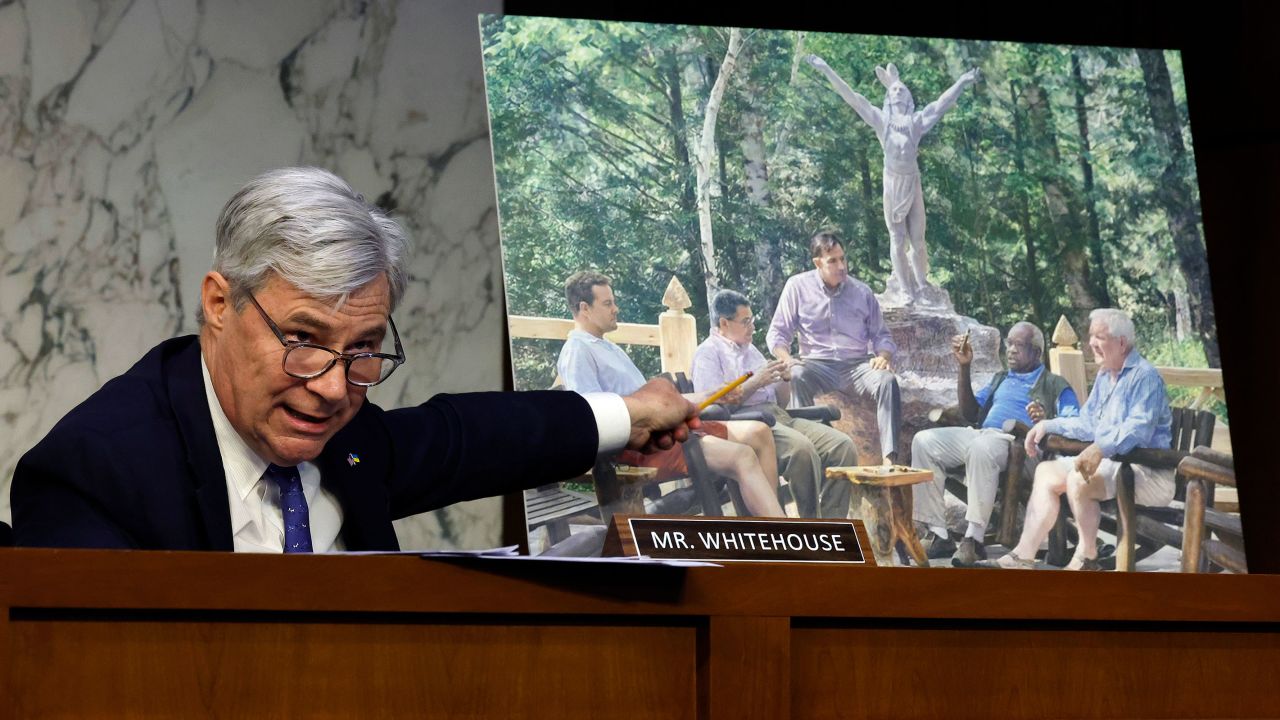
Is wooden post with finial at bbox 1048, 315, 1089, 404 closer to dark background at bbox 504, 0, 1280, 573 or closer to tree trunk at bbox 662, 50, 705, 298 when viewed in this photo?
tree trunk at bbox 662, 50, 705, 298

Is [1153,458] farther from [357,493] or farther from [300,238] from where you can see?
[300,238]

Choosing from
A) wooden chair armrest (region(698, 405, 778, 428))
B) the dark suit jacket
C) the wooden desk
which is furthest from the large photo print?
the wooden desk

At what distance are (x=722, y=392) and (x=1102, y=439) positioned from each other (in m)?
0.69

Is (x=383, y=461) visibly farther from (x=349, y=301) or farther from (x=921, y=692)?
(x=921, y=692)

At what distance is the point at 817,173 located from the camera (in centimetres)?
233

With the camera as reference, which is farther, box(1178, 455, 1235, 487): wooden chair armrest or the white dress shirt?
box(1178, 455, 1235, 487): wooden chair armrest

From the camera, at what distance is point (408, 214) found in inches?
111

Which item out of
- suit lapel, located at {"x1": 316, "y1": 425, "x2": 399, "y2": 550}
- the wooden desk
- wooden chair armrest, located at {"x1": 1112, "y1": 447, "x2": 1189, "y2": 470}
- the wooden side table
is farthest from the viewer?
wooden chair armrest, located at {"x1": 1112, "y1": 447, "x2": 1189, "y2": 470}

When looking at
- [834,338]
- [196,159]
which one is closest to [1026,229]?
[834,338]

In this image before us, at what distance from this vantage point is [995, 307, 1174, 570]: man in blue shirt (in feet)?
7.35

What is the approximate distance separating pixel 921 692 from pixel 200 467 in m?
0.87

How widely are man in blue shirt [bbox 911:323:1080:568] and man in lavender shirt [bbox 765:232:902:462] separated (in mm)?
83

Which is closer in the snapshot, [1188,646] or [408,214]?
[1188,646]

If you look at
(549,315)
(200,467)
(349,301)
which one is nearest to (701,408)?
(549,315)
